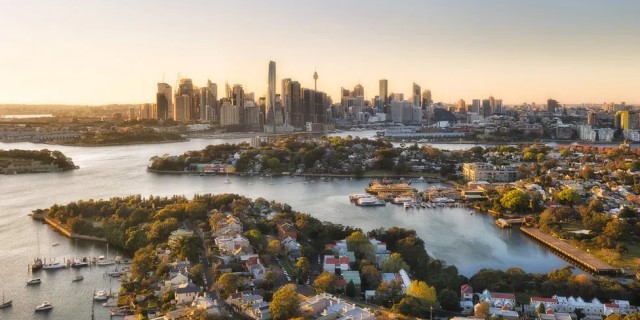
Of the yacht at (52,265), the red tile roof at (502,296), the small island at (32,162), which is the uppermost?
the small island at (32,162)

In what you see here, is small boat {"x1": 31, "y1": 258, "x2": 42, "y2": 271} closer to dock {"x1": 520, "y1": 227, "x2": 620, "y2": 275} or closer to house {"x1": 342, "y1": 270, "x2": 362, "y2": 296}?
house {"x1": 342, "y1": 270, "x2": 362, "y2": 296}

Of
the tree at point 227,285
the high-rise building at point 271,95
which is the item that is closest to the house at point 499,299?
the tree at point 227,285

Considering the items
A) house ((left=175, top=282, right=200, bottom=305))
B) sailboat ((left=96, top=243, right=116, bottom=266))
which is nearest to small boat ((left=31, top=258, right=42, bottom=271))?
sailboat ((left=96, top=243, right=116, bottom=266))

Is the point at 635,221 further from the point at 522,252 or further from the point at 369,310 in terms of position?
the point at 369,310

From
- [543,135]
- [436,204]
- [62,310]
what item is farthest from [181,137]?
[62,310]

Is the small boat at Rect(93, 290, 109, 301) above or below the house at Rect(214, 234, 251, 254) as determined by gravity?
below

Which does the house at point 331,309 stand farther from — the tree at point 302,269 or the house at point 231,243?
the house at point 231,243
